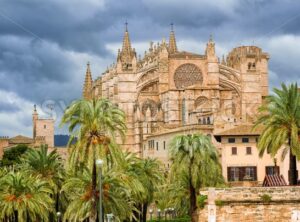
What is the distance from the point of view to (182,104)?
107125 mm

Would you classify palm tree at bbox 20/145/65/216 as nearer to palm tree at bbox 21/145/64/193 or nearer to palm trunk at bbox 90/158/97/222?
palm tree at bbox 21/145/64/193

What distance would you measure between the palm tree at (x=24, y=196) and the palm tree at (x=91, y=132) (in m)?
7.82

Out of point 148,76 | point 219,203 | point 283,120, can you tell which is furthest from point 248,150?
point 148,76

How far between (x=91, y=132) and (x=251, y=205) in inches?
Result: 334

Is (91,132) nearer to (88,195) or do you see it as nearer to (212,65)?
(88,195)

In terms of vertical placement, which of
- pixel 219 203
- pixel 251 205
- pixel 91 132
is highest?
pixel 91 132

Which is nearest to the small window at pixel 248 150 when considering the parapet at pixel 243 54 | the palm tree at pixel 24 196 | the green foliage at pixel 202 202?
the palm tree at pixel 24 196

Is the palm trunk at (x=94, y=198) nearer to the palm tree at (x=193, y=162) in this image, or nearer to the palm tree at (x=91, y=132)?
the palm tree at (x=91, y=132)

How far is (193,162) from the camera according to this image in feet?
144

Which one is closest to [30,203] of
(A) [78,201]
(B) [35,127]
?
(A) [78,201]

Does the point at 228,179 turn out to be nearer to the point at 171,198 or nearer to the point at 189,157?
the point at 171,198

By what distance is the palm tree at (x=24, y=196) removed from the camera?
42.5 m

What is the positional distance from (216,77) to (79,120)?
79396mm

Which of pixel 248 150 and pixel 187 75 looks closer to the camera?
pixel 248 150
